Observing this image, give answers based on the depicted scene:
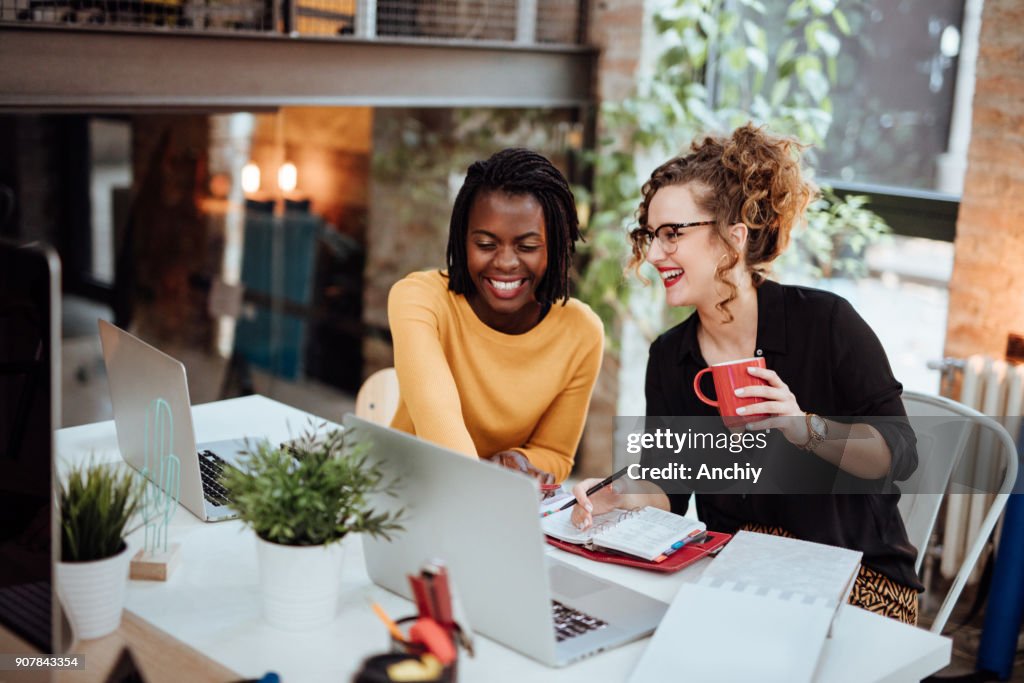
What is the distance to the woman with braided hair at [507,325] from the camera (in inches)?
81.8

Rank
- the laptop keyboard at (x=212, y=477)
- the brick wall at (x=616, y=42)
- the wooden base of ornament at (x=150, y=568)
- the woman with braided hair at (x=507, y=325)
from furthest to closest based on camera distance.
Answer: the brick wall at (x=616, y=42), the woman with braided hair at (x=507, y=325), the laptop keyboard at (x=212, y=477), the wooden base of ornament at (x=150, y=568)

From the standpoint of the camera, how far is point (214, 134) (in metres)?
4.30

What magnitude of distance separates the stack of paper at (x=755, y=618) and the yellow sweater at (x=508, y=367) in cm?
70

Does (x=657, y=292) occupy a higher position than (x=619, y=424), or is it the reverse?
(x=657, y=292)

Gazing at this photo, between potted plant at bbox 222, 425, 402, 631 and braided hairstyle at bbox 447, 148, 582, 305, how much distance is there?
0.82m

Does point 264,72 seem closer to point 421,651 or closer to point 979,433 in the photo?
point 979,433

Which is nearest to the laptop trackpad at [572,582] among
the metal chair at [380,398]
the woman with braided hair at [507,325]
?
the woman with braided hair at [507,325]

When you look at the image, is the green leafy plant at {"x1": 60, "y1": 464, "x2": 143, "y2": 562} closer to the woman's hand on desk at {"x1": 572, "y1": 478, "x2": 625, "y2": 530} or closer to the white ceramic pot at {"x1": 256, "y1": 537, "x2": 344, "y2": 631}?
the white ceramic pot at {"x1": 256, "y1": 537, "x2": 344, "y2": 631}

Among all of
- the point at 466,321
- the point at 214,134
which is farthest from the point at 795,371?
the point at 214,134

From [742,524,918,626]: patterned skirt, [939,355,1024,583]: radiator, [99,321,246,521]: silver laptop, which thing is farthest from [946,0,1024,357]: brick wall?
[99,321,246,521]: silver laptop

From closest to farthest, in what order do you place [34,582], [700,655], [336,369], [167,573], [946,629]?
[34,582], [700,655], [167,573], [946,629], [336,369]

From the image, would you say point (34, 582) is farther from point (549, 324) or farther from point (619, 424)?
point (619, 424)

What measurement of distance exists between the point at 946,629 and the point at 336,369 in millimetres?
2679

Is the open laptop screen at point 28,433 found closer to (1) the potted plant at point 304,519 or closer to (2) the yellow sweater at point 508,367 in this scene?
(1) the potted plant at point 304,519
